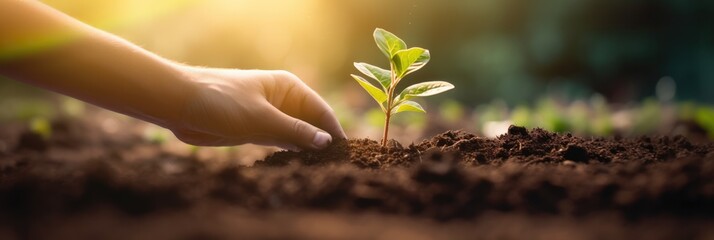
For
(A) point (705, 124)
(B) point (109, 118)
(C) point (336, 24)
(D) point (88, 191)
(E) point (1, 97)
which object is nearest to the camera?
(D) point (88, 191)

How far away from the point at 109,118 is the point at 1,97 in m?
3.75

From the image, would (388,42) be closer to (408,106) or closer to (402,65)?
(402,65)

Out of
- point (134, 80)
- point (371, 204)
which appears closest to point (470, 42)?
point (134, 80)

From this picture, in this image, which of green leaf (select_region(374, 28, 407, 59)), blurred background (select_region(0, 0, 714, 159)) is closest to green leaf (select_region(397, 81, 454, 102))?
green leaf (select_region(374, 28, 407, 59))

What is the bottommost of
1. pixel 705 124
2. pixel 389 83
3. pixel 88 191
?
pixel 88 191

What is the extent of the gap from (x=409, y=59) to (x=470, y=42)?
7.90m

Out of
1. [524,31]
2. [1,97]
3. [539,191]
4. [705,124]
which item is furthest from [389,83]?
[1,97]

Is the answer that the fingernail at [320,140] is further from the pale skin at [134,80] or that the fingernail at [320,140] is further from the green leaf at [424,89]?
the green leaf at [424,89]

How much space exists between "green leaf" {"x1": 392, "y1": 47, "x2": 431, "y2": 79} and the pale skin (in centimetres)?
36

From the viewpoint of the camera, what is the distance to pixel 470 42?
32.7 feet

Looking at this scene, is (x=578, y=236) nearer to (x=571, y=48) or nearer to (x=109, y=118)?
(x=109, y=118)

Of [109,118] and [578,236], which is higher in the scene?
[109,118]

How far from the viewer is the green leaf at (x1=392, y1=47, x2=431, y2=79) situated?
89.3 inches

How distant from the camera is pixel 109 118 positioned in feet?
23.6
